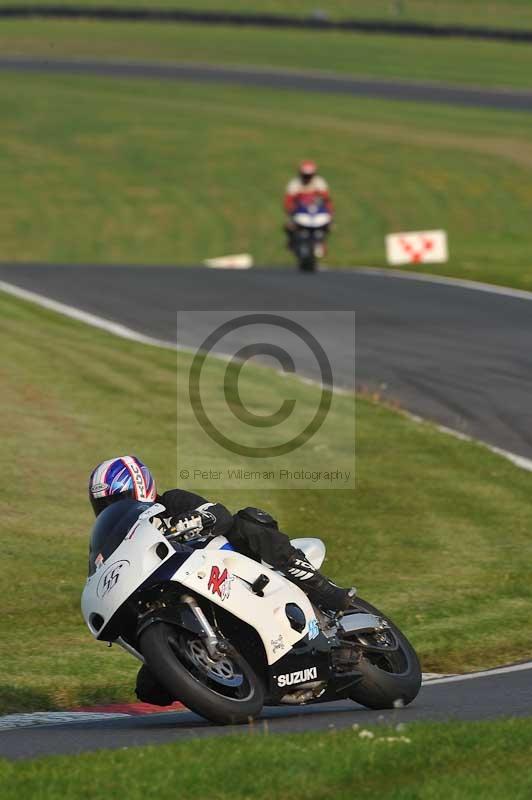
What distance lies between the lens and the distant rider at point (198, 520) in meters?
7.99

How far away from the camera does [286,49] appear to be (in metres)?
70.9

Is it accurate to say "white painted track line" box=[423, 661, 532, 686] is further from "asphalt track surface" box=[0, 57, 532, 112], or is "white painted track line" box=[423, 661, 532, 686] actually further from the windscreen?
"asphalt track surface" box=[0, 57, 532, 112]

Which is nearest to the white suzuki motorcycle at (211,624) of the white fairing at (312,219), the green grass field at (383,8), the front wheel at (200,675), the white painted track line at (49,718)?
the front wheel at (200,675)

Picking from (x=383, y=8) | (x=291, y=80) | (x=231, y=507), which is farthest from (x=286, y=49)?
(x=231, y=507)

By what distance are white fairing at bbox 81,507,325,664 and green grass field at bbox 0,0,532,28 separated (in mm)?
68137

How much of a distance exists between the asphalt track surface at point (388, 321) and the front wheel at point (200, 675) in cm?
954

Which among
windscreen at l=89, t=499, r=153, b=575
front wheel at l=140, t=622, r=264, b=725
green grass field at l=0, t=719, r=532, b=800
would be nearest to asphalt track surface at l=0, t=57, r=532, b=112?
windscreen at l=89, t=499, r=153, b=575

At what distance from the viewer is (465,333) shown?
→ 73.0 ft

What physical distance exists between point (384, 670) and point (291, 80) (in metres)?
57.5

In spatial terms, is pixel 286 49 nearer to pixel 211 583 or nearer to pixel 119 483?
pixel 119 483

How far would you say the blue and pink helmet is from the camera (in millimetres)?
8016

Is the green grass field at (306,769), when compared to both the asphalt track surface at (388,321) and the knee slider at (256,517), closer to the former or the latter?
the knee slider at (256,517)

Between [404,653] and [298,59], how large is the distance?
2455 inches

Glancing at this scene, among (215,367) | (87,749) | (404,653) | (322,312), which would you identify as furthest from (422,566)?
(322,312)
